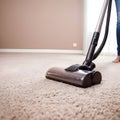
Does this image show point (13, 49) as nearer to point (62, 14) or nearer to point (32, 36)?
point (32, 36)

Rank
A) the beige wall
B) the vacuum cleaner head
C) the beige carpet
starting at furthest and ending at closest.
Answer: the beige wall < the vacuum cleaner head < the beige carpet

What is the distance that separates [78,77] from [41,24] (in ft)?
8.76

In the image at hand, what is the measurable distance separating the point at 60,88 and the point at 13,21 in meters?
2.94

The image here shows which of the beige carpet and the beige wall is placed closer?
the beige carpet

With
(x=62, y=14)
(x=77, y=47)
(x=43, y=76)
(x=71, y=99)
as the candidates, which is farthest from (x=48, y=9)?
(x=71, y=99)

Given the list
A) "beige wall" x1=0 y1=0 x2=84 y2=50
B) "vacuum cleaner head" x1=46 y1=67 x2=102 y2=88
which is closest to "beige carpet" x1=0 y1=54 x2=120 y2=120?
"vacuum cleaner head" x1=46 y1=67 x2=102 y2=88

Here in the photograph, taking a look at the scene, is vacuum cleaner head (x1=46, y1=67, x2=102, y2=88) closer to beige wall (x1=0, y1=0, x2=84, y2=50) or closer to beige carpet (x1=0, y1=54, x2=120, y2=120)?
beige carpet (x1=0, y1=54, x2=120, y2=120)

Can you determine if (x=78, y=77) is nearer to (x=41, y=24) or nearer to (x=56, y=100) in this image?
(x=56, y=100)

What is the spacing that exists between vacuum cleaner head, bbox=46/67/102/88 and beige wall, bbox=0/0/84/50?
7.53 ft

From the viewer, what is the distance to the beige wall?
12.9 ft

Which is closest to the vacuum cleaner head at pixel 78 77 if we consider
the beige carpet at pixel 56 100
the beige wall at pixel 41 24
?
the beige carpet at pixel 56 100

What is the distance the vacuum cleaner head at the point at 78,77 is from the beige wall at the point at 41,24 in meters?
2.29

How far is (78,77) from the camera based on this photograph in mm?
1560

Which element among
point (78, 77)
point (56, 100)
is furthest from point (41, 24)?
point (56, 100)
